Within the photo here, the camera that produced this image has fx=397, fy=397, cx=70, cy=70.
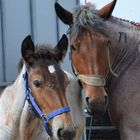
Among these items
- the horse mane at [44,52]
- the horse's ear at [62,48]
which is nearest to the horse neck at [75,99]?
the horse's ear at [62,48]

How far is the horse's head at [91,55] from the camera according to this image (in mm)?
3398

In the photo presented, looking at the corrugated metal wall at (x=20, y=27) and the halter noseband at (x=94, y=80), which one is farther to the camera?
the corrugated metal wall at (x=20, y=27)

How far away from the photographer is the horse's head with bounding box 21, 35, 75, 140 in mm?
3373

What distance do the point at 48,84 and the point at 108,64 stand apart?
1.84ft

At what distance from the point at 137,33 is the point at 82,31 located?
0.54 m

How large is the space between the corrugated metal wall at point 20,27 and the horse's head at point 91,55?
6.87 feet

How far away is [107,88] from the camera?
11.9ft

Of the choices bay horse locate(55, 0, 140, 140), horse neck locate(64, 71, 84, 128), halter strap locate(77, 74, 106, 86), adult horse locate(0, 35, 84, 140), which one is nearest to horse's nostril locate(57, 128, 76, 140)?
adult horse locate(0, 35, 84, 140)

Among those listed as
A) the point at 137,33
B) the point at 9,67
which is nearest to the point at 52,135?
the point at 137,33

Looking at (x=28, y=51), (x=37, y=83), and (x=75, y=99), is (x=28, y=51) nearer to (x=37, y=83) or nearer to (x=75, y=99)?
(x=37, y=83)

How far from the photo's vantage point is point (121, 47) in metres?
3.64

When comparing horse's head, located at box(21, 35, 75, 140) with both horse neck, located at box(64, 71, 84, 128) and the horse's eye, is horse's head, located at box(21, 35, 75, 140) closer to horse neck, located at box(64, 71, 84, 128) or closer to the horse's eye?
the horse's eye

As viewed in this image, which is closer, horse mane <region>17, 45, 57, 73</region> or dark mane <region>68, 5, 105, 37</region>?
dark mane <region>68, 5, 105, 37</region>

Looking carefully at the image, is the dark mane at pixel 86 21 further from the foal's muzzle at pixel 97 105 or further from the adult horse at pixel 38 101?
→ the foal's muzzle at pixel 97 105
